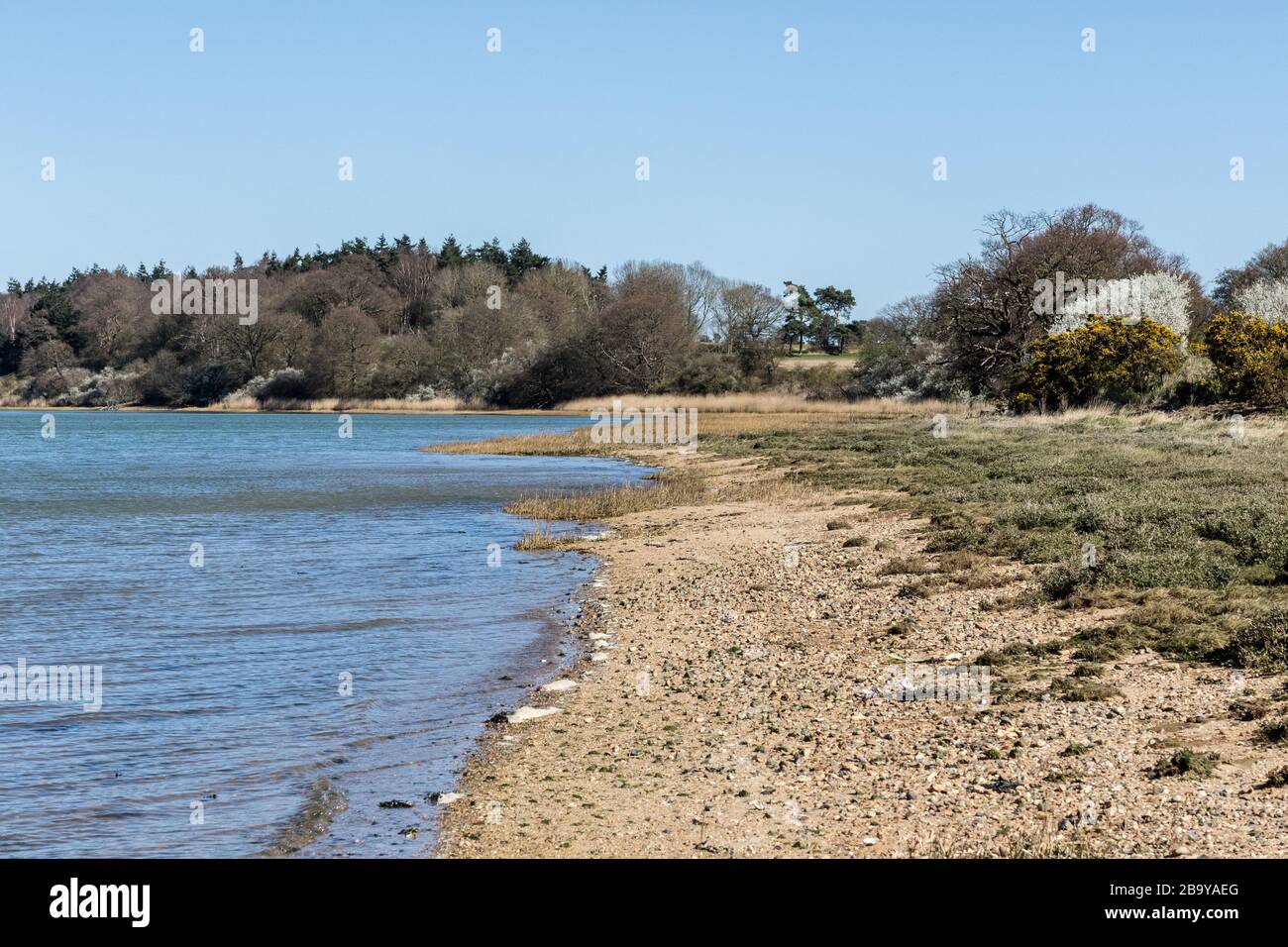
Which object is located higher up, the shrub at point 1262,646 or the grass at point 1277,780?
the shrub at point 1262,646

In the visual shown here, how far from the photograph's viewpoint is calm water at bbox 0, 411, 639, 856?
29.8 feet

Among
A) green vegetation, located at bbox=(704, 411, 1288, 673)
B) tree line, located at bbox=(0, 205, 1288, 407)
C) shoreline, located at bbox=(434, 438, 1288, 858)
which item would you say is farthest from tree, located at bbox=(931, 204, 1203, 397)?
shoreline, located at bbox=(434, 438, 1288, 858)

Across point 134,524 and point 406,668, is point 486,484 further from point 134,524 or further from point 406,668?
point 406,668

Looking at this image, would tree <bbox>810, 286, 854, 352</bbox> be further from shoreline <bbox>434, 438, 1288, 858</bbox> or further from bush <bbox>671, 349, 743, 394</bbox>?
shoreline <bbox>434, 438, 1288, 858</bbox>

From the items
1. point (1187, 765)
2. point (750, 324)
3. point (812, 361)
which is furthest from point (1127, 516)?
point (812, 361)

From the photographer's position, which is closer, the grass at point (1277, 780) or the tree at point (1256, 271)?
the grass at point (1277, 780)

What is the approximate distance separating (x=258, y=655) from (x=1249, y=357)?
3905 centimetres

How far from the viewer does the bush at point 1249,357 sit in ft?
140

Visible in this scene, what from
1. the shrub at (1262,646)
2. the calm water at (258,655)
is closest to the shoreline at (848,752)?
the shrub at (1262,646)

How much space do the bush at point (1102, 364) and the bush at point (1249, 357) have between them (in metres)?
2.68

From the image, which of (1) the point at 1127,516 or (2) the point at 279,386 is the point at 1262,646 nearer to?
(1) the point at 1127,516

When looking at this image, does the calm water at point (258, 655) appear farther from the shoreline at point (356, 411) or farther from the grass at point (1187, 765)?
the shoreline at point (356, 411)

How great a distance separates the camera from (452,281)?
444 ft

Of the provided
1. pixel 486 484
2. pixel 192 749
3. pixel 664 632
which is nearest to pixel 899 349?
pixel 486 484
